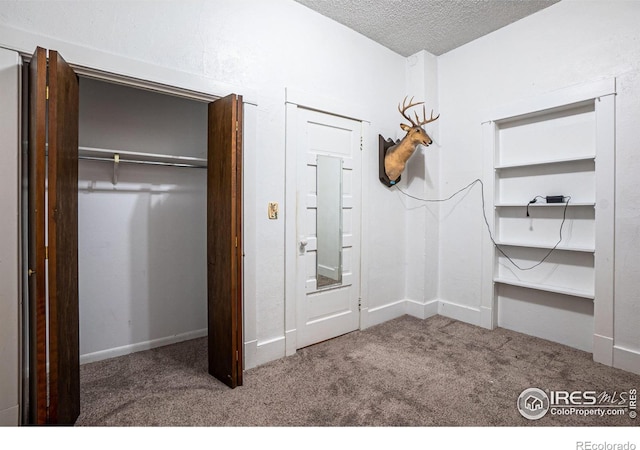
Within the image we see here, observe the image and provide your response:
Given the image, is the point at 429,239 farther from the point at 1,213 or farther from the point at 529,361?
the point at 1,213

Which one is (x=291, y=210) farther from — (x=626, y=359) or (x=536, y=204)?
(x=626, y=359)

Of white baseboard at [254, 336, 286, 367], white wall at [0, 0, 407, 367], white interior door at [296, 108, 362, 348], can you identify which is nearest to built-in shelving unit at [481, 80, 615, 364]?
white wall at [0, 0, 407, 367]

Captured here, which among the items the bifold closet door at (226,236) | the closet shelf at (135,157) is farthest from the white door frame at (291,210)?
the closet shelf at (135,157)

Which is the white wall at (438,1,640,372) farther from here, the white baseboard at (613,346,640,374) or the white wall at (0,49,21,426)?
the white wall at (0,49,21,426)

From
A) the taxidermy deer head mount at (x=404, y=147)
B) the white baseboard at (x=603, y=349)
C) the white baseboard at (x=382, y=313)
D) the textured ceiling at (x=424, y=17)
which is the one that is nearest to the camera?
the white baseboard at (x=603, y=349)

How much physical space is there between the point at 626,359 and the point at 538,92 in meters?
2.27

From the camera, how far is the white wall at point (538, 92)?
2398 millimetres

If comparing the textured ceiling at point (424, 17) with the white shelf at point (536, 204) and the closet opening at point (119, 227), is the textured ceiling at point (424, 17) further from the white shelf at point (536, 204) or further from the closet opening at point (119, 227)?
the white shelf at point (536, 204)

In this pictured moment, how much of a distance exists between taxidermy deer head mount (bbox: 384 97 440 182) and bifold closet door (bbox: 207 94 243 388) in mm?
1717

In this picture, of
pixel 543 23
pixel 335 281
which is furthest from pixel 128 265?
pixel 543 23

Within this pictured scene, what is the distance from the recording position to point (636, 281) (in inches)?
93.8

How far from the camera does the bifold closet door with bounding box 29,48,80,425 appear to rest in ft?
4.72

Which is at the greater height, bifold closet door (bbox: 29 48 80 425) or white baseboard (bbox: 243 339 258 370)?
bifold closet door (bbox: 29 48 80 425)

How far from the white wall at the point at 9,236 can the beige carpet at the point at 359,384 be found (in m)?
0.40
